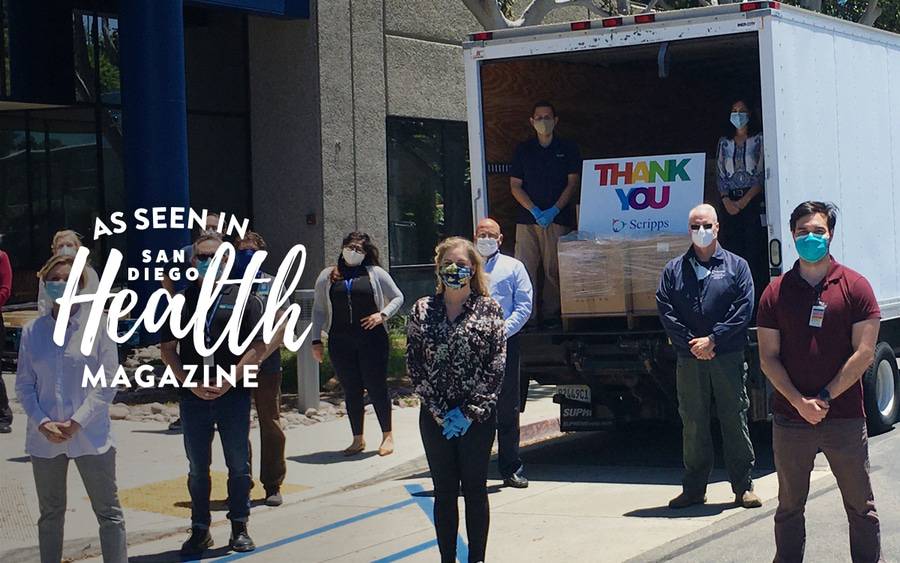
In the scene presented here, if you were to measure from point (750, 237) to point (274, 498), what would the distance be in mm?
4676

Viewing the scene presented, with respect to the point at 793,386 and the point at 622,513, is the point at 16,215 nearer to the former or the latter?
the point at 622,513

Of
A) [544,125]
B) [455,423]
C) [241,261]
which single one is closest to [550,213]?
[544,125]

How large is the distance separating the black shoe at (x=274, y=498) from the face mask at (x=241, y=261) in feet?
5.78

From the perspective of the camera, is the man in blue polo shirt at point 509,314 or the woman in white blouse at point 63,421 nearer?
the woman in white blouse at point 63,421

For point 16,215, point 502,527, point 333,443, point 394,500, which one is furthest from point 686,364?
point 16,215

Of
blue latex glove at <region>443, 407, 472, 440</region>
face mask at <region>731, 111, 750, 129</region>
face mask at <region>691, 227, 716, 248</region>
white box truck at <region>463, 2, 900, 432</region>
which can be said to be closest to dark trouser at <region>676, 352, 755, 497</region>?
face mask at <region>691, 227, 716, 248</region>

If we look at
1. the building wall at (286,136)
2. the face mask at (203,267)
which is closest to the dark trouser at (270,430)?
the face mask at (203,267)

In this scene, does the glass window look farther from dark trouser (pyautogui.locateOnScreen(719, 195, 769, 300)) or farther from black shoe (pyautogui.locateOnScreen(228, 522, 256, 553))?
black shoe (pyautogui.locateOnScreen(228, 522, 256, 553))

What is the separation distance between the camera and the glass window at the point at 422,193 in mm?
21984

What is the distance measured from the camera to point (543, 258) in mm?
12117

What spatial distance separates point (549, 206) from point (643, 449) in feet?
7.83

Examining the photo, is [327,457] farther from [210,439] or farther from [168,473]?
[210,439]

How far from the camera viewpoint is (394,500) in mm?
10375

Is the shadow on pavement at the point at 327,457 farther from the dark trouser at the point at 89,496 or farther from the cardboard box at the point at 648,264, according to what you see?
the dark trouser at the point at 89,496
